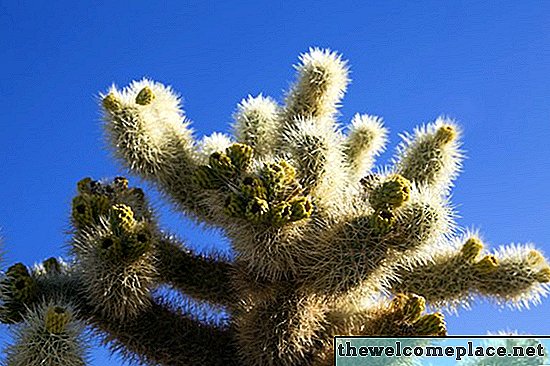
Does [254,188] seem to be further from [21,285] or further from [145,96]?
[21,285]

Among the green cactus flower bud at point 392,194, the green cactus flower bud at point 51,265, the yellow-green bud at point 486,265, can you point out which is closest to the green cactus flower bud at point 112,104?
the green cactus flower bud at point 51,265

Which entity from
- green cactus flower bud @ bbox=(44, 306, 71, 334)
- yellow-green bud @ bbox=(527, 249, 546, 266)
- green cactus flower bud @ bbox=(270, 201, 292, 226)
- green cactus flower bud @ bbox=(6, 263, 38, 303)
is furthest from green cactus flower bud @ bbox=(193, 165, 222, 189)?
yellow-green bud @ bbox=(527, 249, 546, 266)

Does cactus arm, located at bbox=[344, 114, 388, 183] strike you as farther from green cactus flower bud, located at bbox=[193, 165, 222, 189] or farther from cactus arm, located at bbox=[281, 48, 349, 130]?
green cactus flower bud, located at bbox=[193, 165, 222, 189]

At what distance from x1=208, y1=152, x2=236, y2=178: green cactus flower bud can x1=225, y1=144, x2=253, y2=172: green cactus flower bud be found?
2 centimetres

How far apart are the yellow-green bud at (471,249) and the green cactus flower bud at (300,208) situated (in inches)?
47.1

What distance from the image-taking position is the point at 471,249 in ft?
16.4

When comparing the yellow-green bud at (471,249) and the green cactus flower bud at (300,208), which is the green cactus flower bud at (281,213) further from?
the yellow-green bud at (471,249)

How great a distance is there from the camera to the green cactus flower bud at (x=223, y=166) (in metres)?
4.43

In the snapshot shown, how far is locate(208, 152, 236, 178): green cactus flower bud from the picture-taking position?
14.5ft

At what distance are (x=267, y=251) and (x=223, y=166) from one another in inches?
20.3

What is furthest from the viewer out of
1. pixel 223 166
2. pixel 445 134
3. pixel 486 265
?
pixel 445 134

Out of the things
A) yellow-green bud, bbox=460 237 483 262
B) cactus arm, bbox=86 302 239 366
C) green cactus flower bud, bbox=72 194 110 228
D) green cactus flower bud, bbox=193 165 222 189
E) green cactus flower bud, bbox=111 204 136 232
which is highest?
yellow-green bud, bbox=460 237 483 262

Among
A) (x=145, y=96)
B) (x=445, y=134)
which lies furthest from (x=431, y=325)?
(x=145, y=96)

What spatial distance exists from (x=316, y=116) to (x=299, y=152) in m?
0.93
